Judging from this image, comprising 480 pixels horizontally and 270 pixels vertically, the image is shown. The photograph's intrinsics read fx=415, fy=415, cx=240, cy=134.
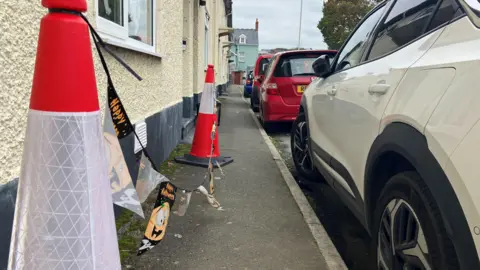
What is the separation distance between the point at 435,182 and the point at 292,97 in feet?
21.7

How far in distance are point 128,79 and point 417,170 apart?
→ 2599 mm

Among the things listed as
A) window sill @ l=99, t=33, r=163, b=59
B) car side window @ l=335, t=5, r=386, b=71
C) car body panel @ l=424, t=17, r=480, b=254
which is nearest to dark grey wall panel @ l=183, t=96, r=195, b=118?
window sill @ l=99, t=33, r=163, b=59

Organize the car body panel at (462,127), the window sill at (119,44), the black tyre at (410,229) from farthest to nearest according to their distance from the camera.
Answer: the window sill at (119,44) → the black tyre at (410,229) → the car body panel at (462,127)

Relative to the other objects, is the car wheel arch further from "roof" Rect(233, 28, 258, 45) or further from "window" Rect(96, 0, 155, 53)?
"roof" Rect(233, 28, 258, 45)

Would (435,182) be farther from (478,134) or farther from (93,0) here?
(93,0)

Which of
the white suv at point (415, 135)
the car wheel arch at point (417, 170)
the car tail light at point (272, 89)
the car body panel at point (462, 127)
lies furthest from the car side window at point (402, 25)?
the car tail light at point (272, 89)

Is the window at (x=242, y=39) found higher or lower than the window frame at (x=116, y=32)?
higher

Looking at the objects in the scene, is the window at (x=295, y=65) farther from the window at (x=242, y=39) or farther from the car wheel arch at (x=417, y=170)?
the window at (x=242, y=39)

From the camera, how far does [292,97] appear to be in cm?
814

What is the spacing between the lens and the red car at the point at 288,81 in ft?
26.2

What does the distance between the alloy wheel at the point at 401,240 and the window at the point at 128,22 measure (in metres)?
2.26

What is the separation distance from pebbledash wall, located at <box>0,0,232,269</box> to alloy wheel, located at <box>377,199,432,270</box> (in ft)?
5.75

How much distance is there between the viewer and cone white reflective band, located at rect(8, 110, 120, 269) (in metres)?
1.20

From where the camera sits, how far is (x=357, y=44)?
11.6ft
